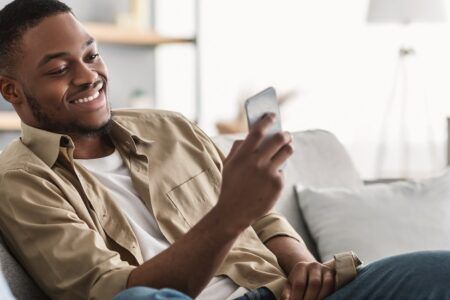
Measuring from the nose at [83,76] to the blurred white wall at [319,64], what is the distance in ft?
10.8

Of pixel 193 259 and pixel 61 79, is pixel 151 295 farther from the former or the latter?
pixel 61 79

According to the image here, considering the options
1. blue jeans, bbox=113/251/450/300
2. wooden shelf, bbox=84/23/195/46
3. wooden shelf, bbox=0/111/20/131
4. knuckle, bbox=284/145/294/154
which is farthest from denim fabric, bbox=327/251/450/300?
wooden shelf, bbox=84/23/195/46

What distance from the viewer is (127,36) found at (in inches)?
179

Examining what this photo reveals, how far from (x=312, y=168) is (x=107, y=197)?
3.10 feet

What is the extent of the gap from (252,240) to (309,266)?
22 centimetres

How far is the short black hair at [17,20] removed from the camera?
1.74m

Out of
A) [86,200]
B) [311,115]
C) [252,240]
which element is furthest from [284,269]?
[311,115]

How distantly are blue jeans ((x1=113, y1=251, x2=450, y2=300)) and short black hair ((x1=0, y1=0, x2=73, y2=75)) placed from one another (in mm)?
808

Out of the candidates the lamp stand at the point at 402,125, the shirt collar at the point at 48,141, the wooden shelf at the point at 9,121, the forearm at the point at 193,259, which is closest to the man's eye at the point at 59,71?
the shirt collar at the point at 48,141

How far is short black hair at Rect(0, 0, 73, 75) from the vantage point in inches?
68.7

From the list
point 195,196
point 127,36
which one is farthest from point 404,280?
point 127,36

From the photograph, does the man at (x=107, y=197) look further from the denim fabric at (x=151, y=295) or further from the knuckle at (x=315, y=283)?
the denim fabric at (x=151, y=295)

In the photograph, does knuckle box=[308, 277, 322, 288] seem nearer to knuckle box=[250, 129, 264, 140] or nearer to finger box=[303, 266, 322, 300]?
finger box=[303, 266, 322, 300]

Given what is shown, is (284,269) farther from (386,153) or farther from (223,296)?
(386,153)
